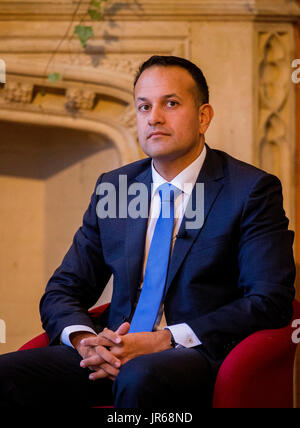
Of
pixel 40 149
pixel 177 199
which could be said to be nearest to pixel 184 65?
pixel 177 199

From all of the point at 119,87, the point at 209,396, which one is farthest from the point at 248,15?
the point at 209,396

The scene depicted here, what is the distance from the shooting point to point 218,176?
2223 mm

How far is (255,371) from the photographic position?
1901 mm

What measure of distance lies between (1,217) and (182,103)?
1.60m

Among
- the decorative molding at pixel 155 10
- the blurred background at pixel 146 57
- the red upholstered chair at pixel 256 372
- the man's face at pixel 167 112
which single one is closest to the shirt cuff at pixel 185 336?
the red upholstered chair at pixel 256 372

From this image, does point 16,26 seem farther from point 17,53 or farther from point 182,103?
point 182,103

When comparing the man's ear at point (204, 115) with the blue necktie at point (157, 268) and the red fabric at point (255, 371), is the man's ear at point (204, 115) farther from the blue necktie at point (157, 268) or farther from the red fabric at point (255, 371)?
the red fabric at point (255, 371)

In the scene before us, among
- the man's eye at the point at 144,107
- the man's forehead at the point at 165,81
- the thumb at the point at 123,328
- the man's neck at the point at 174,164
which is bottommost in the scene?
the thumb at the point at 123,328

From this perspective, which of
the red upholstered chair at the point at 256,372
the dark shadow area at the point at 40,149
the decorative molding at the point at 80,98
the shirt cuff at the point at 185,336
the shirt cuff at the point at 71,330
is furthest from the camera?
the dark shadow area at the point at 40,149

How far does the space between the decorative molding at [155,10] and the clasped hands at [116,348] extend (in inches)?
64.1

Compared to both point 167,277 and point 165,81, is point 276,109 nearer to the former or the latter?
point 165,81

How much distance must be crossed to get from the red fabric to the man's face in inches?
26.2

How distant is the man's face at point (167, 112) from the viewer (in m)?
2.22

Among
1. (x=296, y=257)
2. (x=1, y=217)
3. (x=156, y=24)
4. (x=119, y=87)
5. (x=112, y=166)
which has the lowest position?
(x=296, y=257)
